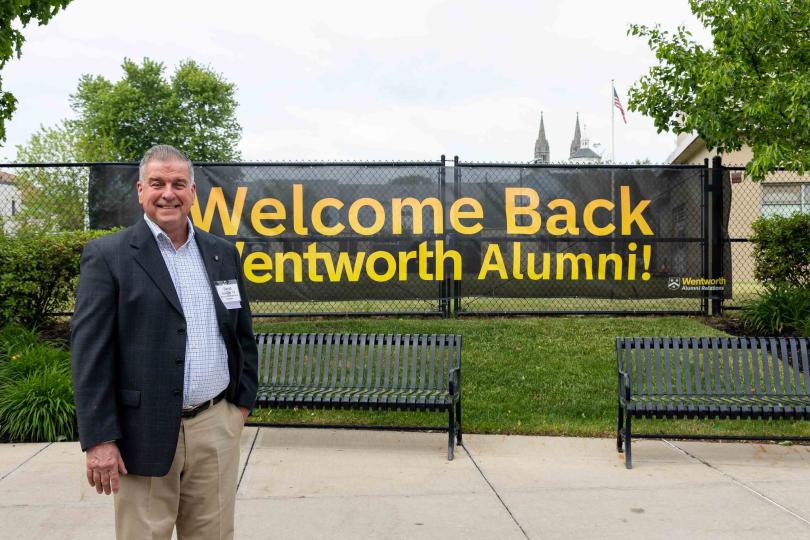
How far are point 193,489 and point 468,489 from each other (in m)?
2.38

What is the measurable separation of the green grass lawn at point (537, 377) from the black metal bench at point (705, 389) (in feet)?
1.52

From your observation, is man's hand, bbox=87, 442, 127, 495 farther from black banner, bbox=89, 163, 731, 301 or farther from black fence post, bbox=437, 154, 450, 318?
black fence post, bbox=437, 154, 450, 318

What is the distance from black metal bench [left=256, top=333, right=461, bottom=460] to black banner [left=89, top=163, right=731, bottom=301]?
3096 millimetres

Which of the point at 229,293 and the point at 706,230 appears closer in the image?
the point at 229,293

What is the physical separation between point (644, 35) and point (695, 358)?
492 cm

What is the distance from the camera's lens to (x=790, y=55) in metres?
8.34

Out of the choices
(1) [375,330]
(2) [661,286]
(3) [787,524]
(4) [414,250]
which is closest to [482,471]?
(3) [787,524]

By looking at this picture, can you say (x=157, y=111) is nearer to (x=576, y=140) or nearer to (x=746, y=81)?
(x=746, y=81)

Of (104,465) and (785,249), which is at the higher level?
(785,249)

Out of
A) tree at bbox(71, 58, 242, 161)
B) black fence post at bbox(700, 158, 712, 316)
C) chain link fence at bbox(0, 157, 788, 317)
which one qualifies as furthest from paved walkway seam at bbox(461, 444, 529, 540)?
tree at bbox(71, 58, 242, 161)

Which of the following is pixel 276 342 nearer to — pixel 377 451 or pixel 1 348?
pixel 377 451

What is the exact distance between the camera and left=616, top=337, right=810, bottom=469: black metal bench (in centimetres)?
532

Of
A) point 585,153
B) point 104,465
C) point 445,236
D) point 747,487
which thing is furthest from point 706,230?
point 585,153

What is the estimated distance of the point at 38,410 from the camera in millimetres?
5852
